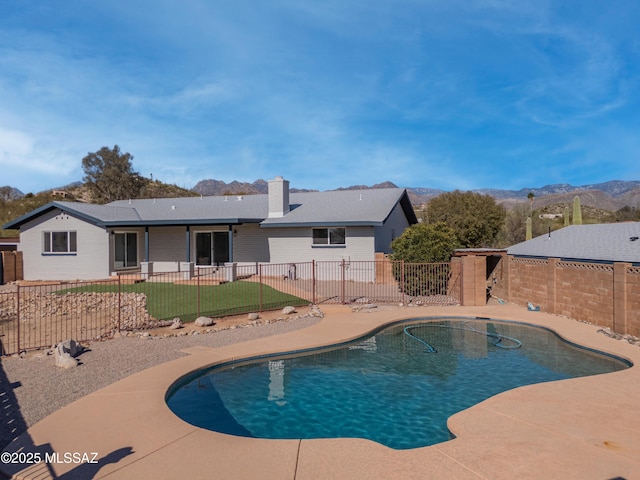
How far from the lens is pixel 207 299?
59.6 ft

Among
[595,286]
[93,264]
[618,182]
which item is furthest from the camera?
[618,182]

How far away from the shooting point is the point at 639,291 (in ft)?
40.0

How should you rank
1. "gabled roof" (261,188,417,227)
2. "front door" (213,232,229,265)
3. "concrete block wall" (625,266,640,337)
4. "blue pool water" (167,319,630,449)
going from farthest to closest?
"front door" (213,232,229,265) → "gabled roof" (261,188,417,227) → "concrete block wall" (625,266,640,337) → "blue pool water" (167,319,630,449)

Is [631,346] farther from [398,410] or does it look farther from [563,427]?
[398,410]

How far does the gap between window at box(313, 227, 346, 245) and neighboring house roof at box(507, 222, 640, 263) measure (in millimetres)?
8801

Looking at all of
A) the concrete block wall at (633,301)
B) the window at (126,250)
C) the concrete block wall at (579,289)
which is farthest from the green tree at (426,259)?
the window at (126,250)

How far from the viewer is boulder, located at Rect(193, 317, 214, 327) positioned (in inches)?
567

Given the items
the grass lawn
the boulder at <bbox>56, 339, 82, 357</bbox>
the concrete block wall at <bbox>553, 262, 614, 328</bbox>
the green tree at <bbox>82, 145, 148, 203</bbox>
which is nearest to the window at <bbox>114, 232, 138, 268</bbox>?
the grass lawn

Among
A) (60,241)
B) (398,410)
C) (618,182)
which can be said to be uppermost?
(618,182)

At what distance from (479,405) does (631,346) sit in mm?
6463

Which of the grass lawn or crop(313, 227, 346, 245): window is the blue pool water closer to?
the grass lawn

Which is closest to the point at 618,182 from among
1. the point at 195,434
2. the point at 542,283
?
the point at 542,283

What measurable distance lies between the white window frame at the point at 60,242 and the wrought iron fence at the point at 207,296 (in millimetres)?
3635

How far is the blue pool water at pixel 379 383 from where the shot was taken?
7.52 meters
